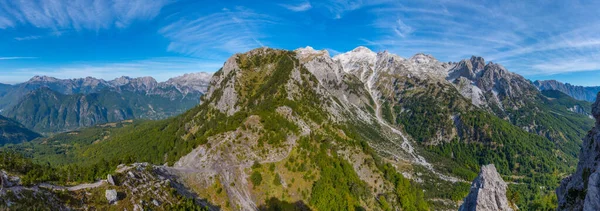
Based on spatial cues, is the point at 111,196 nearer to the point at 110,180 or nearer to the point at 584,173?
the point at 110,180

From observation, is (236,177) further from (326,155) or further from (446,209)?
(446,209)

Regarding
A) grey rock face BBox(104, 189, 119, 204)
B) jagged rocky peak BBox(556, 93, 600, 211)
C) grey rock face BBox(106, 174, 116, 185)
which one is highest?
jagged rocky peak BBox(556, 93, 600, 211)

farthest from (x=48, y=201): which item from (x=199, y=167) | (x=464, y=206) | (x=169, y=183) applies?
(x=464, y=206)

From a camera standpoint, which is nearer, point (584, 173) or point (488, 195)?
point (584, 173)

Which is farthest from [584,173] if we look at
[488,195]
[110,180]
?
[110,180]

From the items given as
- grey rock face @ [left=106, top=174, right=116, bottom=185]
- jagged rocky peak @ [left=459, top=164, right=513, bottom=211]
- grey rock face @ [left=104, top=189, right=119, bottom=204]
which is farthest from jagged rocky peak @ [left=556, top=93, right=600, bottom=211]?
grey rock face @ [left=106, top=174, right=116, bottom=185]

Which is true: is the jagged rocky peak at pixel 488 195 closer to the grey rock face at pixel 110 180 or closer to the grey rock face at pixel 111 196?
the grey rock face at pixel 111 196

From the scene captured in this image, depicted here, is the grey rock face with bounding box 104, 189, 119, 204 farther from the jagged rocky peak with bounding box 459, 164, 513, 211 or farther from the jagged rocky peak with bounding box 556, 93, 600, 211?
the jagged rocky peak with bounding box 556, 93, 600, 211
